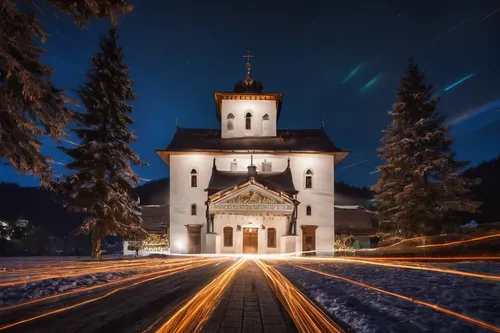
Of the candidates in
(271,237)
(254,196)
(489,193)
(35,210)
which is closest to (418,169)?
(254,196)

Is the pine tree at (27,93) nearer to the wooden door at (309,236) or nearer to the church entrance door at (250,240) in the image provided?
the church entrance door at (250,240)

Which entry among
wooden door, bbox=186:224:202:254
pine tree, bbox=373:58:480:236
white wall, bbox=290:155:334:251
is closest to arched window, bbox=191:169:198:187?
wooden door, bbox=186:224:202:254

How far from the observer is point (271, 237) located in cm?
3853

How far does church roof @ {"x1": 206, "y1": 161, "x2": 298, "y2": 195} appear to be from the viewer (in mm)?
39125

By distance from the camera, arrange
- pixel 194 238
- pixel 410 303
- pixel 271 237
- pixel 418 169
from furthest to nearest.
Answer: pixel 194 238, pixel 271 237, pixel 418 169, pixel 410 303

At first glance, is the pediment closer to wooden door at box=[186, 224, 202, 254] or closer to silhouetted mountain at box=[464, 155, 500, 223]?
wooden door at box=[186, 224, 202, 254]

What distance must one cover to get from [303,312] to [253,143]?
37.8 meters

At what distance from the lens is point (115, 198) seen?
2331cm

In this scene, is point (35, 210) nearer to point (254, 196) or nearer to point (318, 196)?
point (254, 196)

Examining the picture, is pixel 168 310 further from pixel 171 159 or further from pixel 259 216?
pixel 171 159

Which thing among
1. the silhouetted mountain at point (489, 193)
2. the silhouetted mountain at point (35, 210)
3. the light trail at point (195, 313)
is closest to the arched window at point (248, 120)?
the silhouetted mountain at point (489, 193)

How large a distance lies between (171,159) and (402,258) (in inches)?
1052

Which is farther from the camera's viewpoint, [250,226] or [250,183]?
[250,226]

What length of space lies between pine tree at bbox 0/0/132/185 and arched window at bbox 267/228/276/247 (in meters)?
27.5
